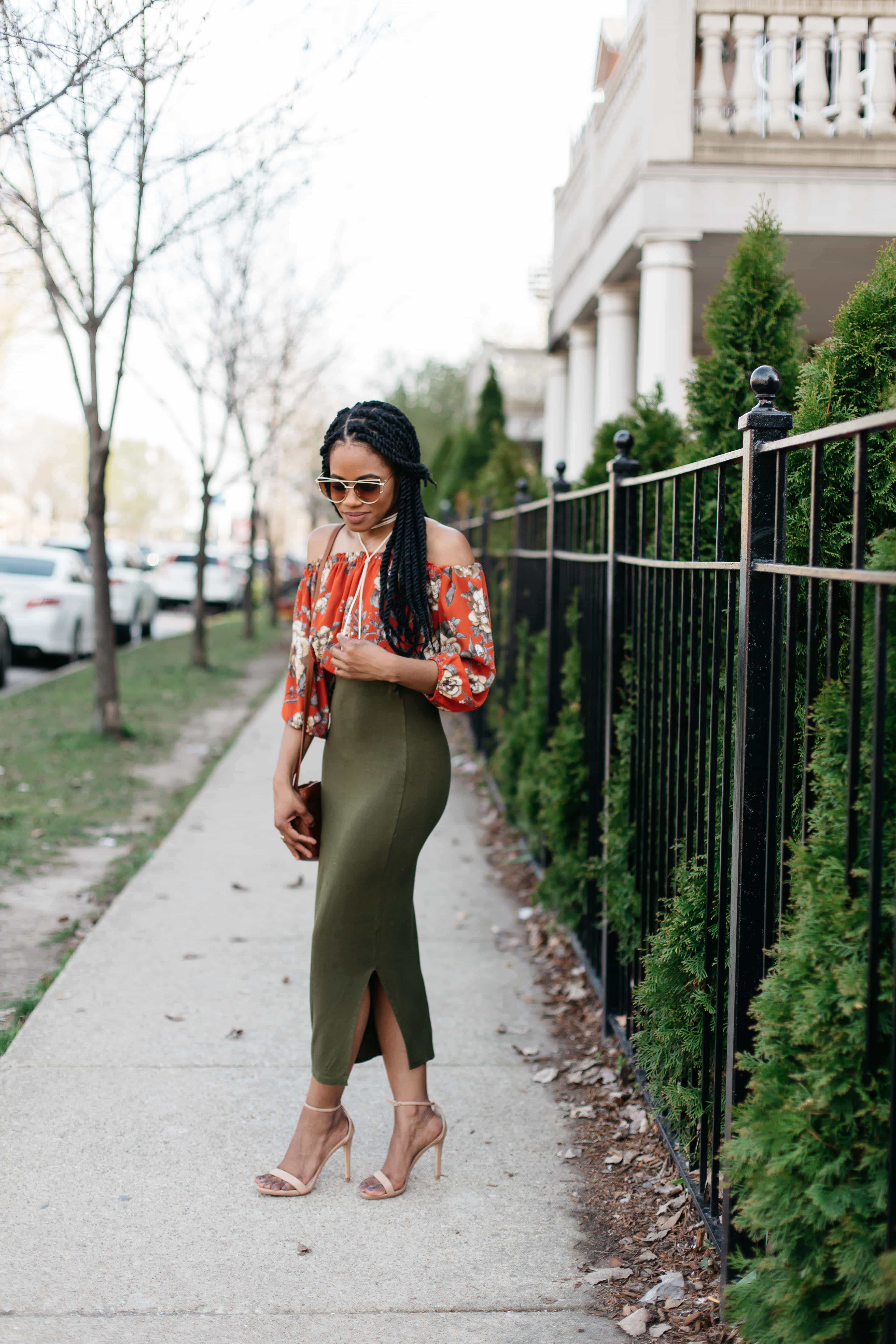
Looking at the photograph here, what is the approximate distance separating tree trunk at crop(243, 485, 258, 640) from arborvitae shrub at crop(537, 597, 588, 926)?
16695 mm

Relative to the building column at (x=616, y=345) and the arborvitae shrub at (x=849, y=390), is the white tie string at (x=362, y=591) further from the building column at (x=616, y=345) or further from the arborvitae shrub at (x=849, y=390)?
the building column at (x=616, y=345)

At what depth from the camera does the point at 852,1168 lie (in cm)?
204

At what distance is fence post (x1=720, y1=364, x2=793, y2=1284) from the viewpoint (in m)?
2.56

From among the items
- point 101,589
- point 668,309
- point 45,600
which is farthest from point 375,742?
point 45,600

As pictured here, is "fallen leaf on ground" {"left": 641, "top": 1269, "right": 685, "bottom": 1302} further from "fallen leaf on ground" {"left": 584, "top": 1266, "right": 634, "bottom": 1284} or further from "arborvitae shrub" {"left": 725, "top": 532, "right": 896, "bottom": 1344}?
"arborvitae shrub" {"left": 725, "top": 532, "right": 896, "bottom": 1344}

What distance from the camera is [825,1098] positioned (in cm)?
204

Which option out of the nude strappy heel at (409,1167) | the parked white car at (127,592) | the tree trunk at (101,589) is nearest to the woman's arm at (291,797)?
the nude strappy heel at (409,1167)

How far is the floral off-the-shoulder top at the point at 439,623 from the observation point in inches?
121

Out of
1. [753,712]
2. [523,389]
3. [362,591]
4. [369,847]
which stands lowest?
[369,847]

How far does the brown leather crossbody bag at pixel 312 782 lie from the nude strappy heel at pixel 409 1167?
70 cm

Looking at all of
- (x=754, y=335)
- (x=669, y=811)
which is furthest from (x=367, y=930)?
(x=754, y=335)

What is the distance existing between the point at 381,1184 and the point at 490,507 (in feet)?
24.8

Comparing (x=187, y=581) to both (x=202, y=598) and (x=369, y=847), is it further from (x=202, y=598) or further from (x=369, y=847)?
(x=369, y=847)

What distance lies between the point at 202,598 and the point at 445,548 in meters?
13.7
